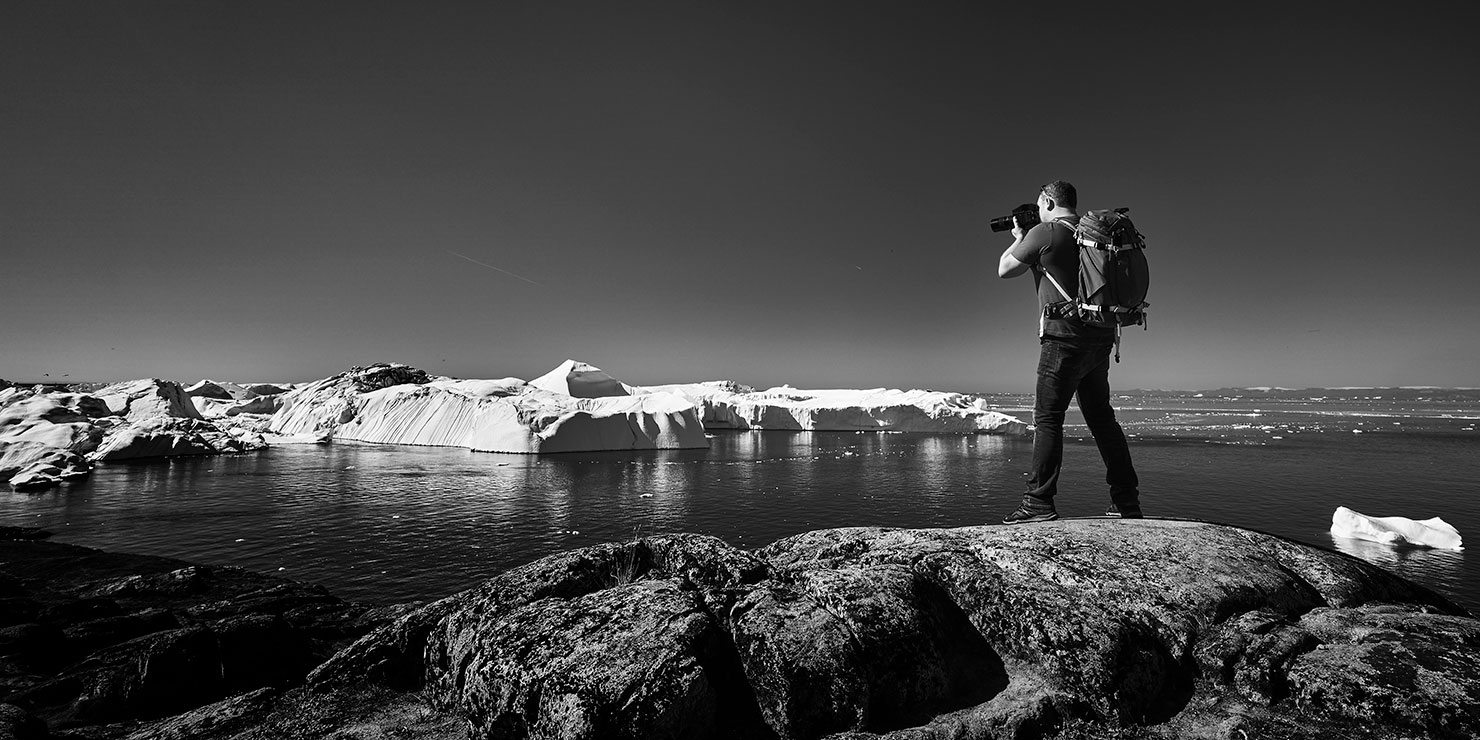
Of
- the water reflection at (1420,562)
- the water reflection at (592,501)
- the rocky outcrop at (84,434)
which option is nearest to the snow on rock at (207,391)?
the rocky outcrop at (84,434)

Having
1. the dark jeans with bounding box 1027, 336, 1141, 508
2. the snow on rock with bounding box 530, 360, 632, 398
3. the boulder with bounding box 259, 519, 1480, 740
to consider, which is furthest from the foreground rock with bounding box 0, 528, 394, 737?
the snow on rock with bounding box 530, 360, 632, 398

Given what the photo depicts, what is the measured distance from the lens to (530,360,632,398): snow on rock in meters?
50.4

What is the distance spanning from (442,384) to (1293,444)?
61.6 metres

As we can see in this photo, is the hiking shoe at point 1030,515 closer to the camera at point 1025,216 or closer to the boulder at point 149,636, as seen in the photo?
the camera at point 1025,216

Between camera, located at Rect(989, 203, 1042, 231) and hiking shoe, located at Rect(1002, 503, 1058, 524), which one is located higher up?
camera, located at Rect(989, 203, 1042, 231)

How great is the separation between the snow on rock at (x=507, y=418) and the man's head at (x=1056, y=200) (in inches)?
1482

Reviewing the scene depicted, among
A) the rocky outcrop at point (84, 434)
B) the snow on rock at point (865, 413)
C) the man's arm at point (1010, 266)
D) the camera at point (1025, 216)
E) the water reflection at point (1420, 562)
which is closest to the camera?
the man's arm at point (1010, 266)

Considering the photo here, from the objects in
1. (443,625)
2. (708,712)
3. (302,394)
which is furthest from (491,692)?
(302,394)

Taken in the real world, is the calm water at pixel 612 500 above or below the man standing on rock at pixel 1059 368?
below

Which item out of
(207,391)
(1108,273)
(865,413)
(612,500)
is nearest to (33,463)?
(612,500)

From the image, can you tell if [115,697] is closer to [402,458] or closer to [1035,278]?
[1035,278]

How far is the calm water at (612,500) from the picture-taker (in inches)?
545

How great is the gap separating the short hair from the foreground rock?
6774 mm

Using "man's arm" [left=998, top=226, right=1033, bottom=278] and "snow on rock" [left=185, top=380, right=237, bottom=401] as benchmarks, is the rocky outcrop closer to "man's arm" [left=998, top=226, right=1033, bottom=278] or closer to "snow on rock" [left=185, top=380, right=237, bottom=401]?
"snow on rock" [left=185, top=380, right=237, bottom=401]
